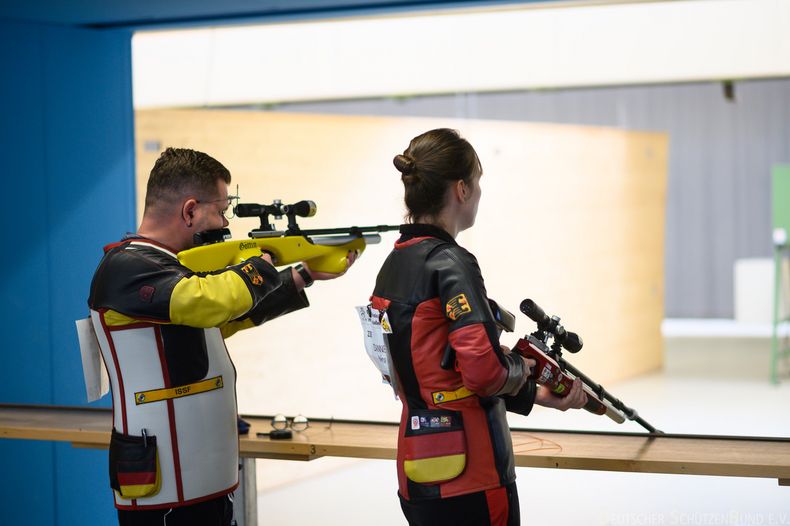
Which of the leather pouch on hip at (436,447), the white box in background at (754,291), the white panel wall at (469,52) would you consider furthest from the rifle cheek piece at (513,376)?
the white box in background at (754,291)

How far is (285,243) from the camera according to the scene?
7.47 feet

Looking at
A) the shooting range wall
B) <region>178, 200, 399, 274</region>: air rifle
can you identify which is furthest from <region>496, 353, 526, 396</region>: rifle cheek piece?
the shooting range wall

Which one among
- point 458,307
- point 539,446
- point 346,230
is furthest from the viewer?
point 539,446

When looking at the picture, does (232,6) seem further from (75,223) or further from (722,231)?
(722,231)

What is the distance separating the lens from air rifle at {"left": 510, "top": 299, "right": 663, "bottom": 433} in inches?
75.9

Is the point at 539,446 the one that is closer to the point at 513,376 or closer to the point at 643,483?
the point at 513,376

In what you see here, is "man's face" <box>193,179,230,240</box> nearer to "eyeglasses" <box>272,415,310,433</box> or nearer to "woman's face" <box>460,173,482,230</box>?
"woman's face" <box>460,173,482,230</box>

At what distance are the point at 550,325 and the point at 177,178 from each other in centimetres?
94

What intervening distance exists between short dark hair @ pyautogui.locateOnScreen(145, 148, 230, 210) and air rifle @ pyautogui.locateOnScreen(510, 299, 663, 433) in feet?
2.54

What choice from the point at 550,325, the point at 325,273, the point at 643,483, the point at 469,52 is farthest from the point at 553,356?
the point at 643,483

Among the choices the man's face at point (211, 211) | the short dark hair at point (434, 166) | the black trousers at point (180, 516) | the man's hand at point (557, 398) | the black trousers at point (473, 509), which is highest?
the short dark hair at point (434, 166)

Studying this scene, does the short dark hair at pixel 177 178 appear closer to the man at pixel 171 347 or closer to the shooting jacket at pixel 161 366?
the man at pixel 171 347

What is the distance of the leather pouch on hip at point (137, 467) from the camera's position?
202cm

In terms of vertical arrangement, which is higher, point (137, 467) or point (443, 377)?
point (443, 377)
